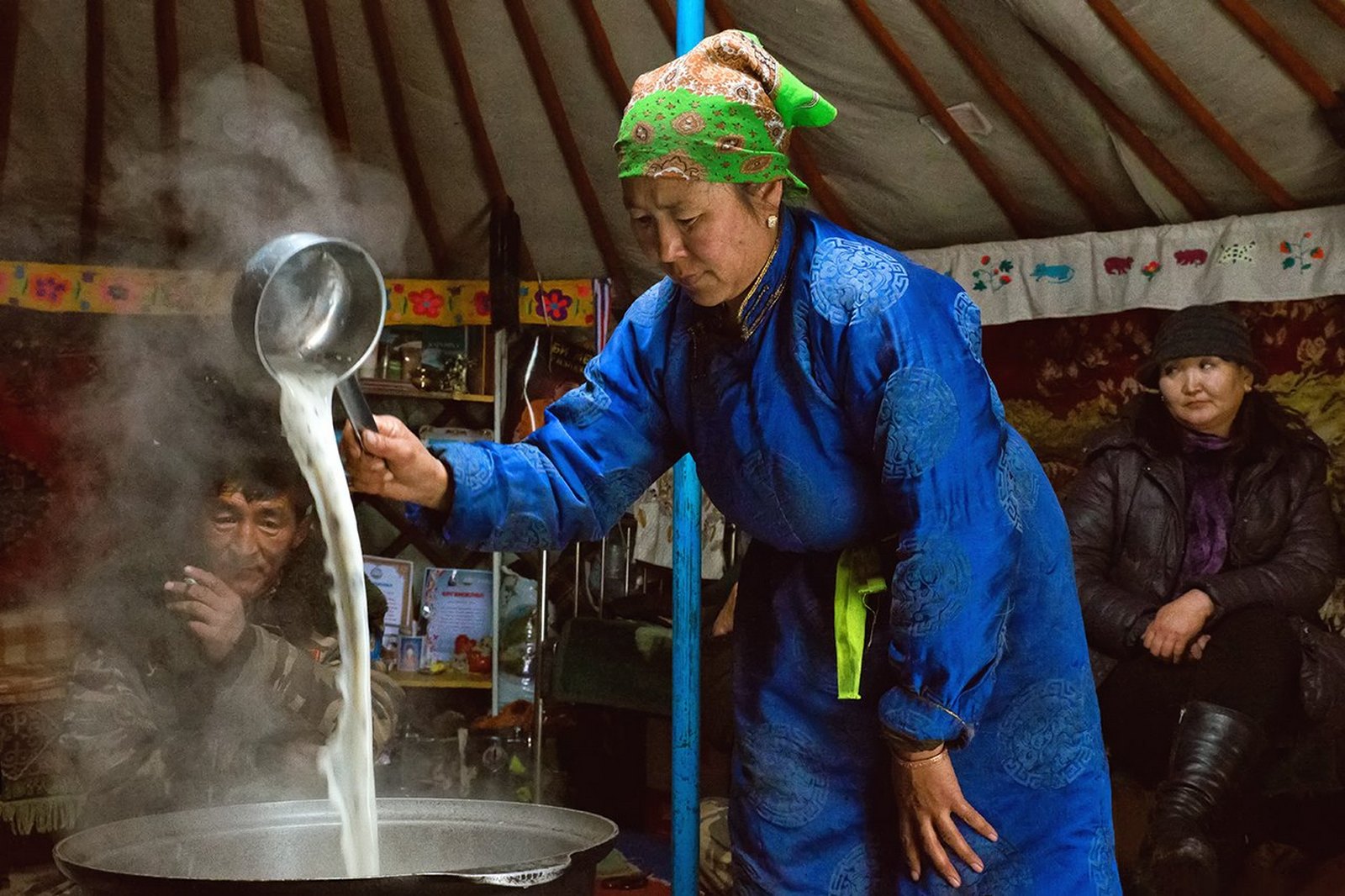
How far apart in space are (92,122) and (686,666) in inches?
96.8

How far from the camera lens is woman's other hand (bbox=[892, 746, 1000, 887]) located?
983 millimetres

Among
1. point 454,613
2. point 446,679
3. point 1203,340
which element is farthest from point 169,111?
point 1203,340

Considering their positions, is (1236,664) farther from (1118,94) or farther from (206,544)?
(206,544)

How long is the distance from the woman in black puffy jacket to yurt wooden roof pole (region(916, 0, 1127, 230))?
1.76 ft

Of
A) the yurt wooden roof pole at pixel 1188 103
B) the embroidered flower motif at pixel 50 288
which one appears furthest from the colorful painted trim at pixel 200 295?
the yurt wooden roof pole at pixel 1188 103

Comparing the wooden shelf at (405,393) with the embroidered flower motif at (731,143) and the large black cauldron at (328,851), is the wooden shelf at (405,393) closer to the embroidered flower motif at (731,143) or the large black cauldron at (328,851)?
the large black cauldron at (328,851)

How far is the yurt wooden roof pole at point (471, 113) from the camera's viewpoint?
320 cm

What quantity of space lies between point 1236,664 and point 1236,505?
38 cm

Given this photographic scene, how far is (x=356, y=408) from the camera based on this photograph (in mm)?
1018

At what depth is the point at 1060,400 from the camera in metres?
3.16

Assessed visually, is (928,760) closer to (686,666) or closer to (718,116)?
(718,116)

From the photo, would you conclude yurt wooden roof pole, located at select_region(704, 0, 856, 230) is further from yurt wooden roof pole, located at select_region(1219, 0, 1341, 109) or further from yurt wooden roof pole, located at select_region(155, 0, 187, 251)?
yurt wooden roof pole, located at select_region(155, 0, 187, 251)

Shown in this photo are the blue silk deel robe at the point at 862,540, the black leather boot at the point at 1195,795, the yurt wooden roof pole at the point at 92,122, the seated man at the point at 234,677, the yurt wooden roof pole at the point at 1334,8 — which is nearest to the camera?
the blue silk deel robe at the point at 862,540

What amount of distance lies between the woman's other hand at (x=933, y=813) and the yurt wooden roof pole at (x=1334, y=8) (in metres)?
1.91
